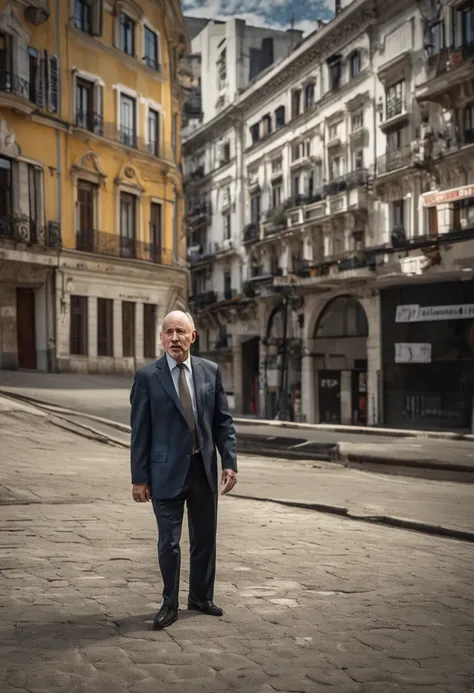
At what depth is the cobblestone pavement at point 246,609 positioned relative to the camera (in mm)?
3660

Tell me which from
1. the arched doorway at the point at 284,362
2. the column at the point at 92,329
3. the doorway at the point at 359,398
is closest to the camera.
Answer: the column at the point at 92,329

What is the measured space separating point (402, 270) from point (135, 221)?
9.70 m

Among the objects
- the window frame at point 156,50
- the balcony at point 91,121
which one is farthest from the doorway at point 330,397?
the window frame at point 156,50

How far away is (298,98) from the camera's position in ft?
118

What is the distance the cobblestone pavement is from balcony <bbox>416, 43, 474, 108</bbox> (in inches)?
772

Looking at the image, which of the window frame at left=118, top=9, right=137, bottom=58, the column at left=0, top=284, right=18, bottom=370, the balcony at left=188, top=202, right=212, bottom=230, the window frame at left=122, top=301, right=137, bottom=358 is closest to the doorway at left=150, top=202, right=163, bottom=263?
the window frame at left=122, top=301, right=137, bottom=358

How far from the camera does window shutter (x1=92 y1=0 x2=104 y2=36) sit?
27391 millimetres

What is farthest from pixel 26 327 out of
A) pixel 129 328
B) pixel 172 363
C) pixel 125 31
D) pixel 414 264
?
pixel 172 363

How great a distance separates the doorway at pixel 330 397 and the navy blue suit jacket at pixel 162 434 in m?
27.1

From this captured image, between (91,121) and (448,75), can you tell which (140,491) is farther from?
(91,121)

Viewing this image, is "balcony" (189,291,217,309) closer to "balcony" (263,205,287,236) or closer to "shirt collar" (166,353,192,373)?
"balcony" (263,205,287,236)

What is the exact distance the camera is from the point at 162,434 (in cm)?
457

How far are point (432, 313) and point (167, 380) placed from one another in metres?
23.0

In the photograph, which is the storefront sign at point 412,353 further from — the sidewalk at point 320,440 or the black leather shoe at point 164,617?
the black leather shoe at point 164,617
